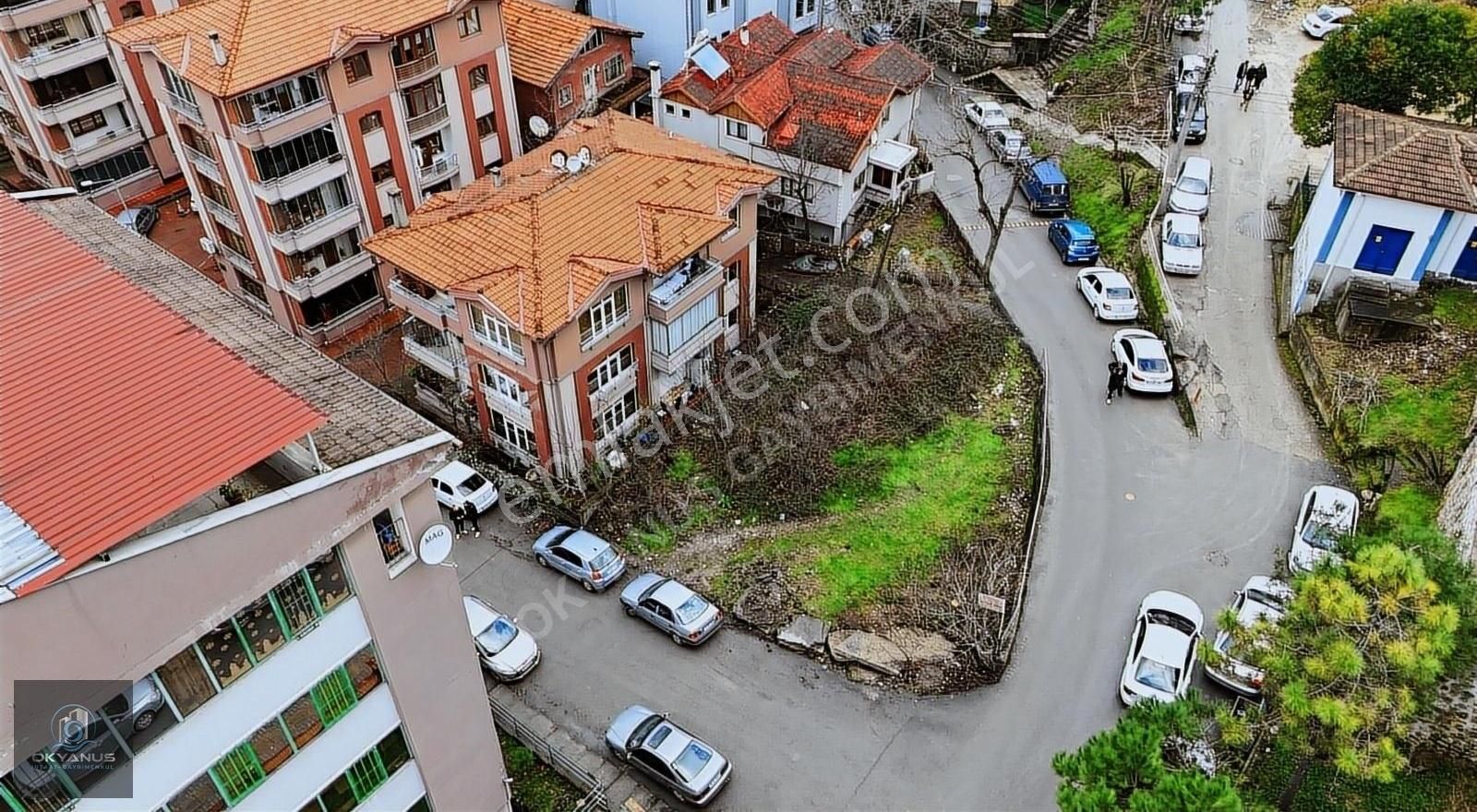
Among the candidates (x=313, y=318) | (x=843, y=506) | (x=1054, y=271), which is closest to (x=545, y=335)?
(x=843, y=506)

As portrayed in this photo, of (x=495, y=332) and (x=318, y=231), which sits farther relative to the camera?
(x=318, y=231)

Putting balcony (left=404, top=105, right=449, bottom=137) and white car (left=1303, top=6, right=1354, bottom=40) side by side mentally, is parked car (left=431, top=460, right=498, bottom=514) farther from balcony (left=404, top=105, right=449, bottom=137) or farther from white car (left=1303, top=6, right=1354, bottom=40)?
white car (left=1303, top=6, right=1354, bottom=40)

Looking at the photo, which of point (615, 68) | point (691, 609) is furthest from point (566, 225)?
point (615, 68)

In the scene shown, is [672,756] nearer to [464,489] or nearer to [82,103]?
[464,489]

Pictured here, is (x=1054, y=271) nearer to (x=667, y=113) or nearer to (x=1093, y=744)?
(x=667, y=113)

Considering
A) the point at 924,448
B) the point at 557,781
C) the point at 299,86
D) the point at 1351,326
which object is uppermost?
the point at 299,86

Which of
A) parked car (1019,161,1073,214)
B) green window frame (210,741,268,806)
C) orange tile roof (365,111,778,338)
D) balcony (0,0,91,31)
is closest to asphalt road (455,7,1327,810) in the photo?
orange tile roof (365,111,778,338)

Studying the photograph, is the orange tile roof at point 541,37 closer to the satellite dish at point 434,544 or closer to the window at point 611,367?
the window at point 611,367
